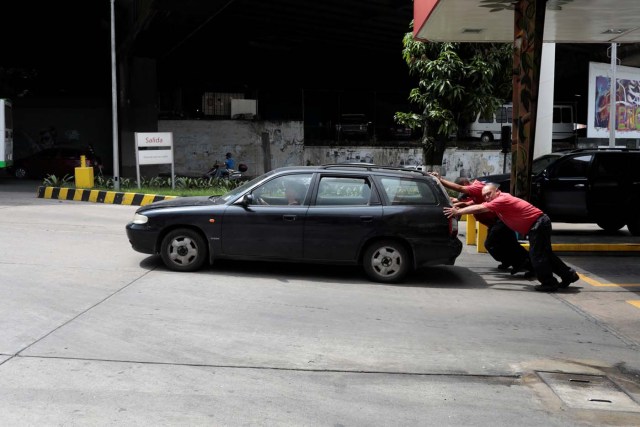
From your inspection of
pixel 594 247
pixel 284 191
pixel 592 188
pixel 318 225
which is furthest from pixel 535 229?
pixel 592 188

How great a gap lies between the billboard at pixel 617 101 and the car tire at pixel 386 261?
68.0 ft

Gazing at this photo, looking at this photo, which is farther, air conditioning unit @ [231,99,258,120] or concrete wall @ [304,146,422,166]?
air conditioning unit @ [231,99,258,120]

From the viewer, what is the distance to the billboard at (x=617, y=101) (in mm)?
26250

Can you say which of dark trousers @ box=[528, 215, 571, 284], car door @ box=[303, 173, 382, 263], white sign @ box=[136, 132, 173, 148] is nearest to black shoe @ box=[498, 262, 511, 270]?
dark trousers @ box=[528, 215, 571, 284]

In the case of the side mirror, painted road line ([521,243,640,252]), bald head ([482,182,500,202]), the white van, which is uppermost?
the white van

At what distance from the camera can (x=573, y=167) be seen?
13.4 m

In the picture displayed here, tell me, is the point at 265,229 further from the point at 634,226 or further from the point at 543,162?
the point at 634,226

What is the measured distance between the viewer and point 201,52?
3588cm

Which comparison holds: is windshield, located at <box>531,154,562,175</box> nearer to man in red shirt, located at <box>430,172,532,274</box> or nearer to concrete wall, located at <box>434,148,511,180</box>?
man in red shirt, located at <box>430,172,532,274</box>

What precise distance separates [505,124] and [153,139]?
17533mm

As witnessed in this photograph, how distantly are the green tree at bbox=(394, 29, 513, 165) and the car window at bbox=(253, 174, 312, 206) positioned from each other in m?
7.88

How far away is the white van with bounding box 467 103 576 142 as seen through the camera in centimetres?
3047

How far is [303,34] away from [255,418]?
28.5 metres

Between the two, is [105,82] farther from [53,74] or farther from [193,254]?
[193,254]
